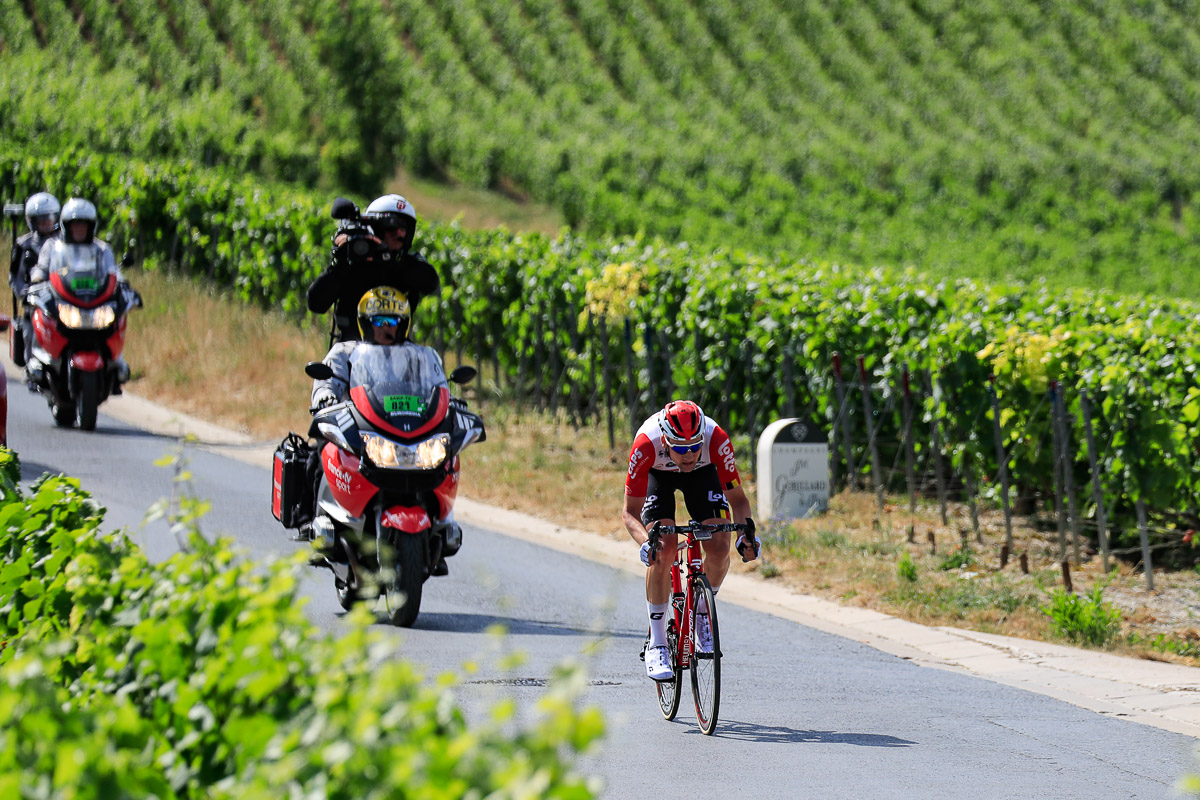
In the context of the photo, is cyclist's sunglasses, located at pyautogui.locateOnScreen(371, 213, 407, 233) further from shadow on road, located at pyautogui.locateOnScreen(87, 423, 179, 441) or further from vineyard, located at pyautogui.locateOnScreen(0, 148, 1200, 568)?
shadow on road, located at pyautogui.locateOnScreen(87, 423, 179, 441)

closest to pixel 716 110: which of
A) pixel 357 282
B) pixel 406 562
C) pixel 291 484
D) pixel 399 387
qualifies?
pixel 357 282

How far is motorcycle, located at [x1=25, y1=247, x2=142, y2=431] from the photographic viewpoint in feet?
49.1

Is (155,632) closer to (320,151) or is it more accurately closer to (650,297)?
(650,297)

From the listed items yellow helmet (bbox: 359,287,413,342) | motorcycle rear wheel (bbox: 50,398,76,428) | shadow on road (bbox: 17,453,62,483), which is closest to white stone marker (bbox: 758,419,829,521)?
yellow helmet (bbox: 359,287,413,342)

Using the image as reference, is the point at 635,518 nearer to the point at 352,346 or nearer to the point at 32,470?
the point at 352,346

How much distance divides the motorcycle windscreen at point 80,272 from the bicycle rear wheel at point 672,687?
933cm

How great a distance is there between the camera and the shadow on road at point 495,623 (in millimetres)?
9273

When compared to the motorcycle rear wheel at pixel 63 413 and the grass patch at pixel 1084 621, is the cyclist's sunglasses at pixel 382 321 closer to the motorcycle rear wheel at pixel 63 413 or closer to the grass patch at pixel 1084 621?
the grass patch at pixel 1084 621

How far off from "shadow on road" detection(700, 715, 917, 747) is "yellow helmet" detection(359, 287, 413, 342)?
11.2 feet

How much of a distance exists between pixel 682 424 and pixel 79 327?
924 centimetres

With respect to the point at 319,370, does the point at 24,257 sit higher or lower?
higher

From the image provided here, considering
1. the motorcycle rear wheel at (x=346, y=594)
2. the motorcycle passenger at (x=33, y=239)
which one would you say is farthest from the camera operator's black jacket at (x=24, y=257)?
the motorcycle rear wheel at (x=346, y=594)

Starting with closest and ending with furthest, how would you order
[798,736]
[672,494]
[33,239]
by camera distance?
[798,736]
[672,494]
[33,239]

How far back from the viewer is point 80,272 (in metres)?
15.1
